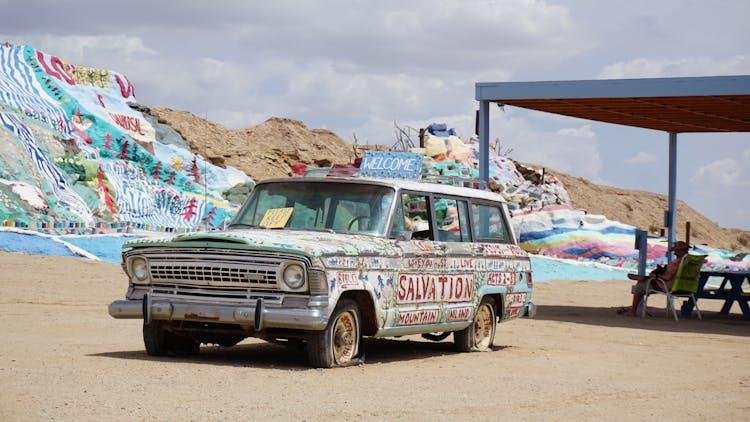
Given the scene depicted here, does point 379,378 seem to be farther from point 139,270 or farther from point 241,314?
point 139,270

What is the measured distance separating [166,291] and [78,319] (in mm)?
4682

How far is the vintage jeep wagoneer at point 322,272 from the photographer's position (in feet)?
28.2

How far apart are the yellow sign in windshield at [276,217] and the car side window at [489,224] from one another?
2.23 metres

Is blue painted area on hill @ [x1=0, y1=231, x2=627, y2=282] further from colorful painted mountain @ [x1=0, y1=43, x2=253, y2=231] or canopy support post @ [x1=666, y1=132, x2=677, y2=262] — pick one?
canopy support post @ [x1=666, y1=132, x2=677, y2=262]

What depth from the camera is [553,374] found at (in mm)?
9367

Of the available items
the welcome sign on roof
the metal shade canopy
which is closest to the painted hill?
the metal shade canopy

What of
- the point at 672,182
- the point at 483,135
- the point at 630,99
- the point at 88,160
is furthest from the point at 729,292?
the point at 88,160

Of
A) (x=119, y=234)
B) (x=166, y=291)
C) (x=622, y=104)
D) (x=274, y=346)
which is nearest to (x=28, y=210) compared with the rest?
(x=119, y=234)

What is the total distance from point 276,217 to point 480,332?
2796 millimetres

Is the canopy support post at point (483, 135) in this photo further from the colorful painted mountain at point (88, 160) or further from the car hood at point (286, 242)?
the colorful painted mountain at point (88, 160)

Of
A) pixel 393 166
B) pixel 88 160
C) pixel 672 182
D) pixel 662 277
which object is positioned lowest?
pixel 662 277

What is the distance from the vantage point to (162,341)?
9352 millimetres

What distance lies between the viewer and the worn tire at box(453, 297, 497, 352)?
11.2 meters

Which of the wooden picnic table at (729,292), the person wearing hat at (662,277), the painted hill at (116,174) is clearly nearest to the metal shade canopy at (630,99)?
the person wearing hat at (662,277)
